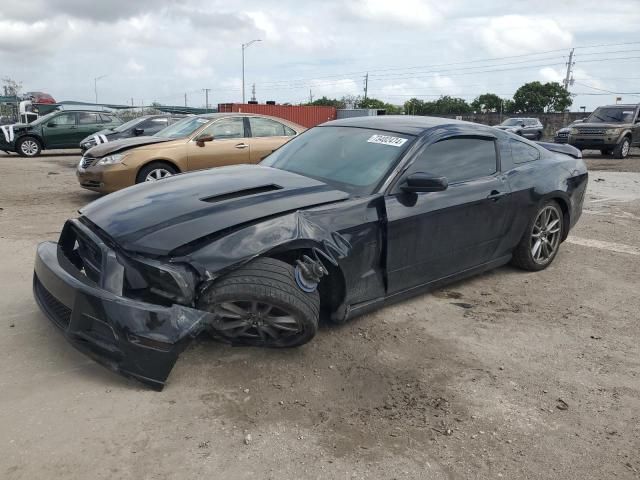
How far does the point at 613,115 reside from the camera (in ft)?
59.3

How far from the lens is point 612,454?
246 centimetres

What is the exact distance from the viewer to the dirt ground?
232 cm

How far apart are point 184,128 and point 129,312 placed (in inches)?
261

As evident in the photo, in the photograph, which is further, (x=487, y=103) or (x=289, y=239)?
(x=487, y=103)

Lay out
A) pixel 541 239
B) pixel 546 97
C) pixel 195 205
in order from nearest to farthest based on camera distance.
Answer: pixel 195 205 < pixel 541 239 < pixel 546 97

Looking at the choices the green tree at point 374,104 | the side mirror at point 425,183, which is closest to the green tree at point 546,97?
the green tree at point 374,104

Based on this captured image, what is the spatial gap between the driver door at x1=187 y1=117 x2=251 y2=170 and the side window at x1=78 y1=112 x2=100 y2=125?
379 inches

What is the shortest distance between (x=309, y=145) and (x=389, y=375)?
6.85 ft

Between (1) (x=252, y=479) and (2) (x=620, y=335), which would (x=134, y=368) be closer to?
(1) (x=252, y=479)

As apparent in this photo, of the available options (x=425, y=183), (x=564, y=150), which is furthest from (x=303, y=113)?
(x=425, y=183)

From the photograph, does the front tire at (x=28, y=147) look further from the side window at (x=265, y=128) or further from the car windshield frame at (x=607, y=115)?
the car windshield frame at (x=607, y=115)

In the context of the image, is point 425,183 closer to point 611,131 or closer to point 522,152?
point 522,152

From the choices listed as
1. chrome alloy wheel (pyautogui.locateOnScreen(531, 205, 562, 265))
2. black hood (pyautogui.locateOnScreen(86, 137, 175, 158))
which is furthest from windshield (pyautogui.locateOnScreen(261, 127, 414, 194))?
black hood (pyautogui.locateOnScreen(86, 137, 175, 158))

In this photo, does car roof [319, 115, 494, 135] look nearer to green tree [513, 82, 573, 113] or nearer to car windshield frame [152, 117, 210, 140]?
car windshield frame [152, 117, 210, 140]
